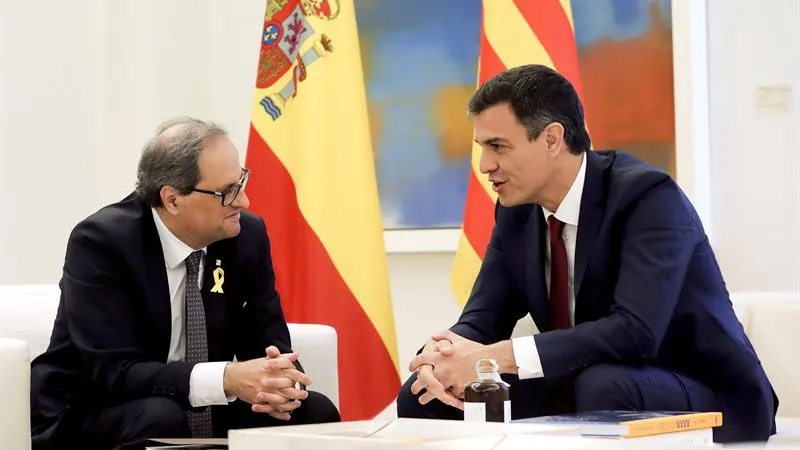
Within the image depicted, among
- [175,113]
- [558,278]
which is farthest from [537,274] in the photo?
[175,113]

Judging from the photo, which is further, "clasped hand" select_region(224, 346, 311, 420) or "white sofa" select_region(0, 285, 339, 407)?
"white sofa" select_region(0, 285, 339, 407)

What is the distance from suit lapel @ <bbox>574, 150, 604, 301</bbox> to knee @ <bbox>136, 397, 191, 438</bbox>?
0.96m

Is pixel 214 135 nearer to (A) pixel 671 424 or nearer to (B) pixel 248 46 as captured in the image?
(A) pixel 671 424

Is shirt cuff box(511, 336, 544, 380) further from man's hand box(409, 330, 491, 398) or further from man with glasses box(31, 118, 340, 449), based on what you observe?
man with glasses box(31, 118, 340, 449)

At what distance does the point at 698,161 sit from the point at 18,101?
267 centimetres

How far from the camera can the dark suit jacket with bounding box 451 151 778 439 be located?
7.87 ft

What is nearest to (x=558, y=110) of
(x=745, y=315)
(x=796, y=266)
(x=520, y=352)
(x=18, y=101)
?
(x=520, y=352)

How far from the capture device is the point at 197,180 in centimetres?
269

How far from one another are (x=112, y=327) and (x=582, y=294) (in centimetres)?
112

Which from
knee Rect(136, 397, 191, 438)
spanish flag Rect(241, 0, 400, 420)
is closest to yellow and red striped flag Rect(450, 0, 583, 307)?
spanish flag Rect(241, 0, 400, 420)

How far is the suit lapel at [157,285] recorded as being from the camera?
2623 millimetres

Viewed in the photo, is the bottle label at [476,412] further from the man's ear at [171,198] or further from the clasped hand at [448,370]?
the man's ear at [171,198]

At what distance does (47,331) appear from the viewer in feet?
9.25

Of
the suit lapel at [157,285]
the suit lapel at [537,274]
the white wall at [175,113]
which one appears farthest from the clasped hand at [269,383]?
the white wall at [175,113]
